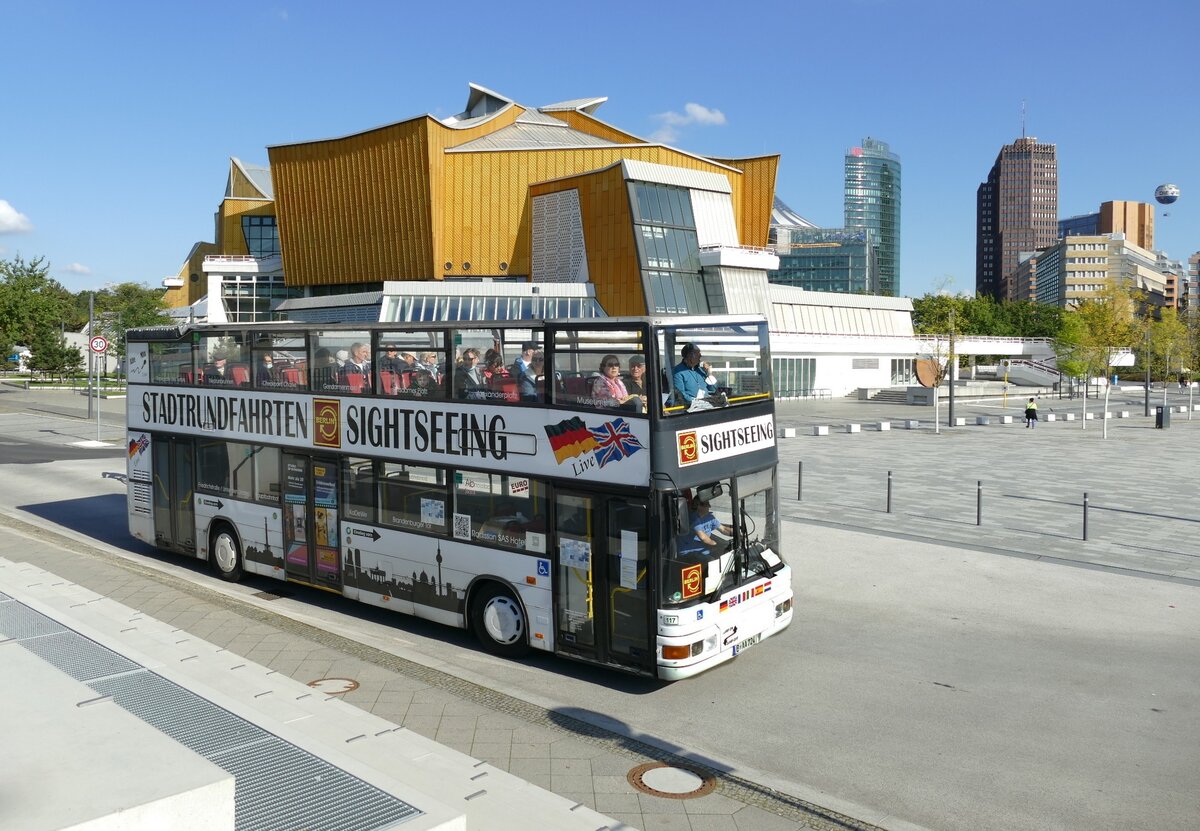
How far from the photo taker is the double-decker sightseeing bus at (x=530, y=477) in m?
9.03

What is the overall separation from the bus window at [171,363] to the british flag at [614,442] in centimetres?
803

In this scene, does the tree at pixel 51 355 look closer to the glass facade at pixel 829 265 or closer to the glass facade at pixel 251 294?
the glass facade at pixel 251 294

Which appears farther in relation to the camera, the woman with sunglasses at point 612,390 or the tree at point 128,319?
the tree at point 128,319

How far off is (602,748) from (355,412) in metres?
5.64

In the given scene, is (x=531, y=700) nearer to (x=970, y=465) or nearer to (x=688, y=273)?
(x=970, y=465)

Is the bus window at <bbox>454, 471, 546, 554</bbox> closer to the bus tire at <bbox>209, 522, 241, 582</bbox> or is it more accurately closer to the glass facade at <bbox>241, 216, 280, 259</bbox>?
the bus tire at <bbox>209, 522, 241, 582</bbox>

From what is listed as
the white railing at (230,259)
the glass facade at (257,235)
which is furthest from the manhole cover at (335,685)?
the glass facade at (257,235)

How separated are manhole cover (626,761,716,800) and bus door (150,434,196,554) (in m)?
9.69

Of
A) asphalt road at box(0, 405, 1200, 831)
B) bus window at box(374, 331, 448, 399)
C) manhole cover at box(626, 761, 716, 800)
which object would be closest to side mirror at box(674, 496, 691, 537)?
asphalt road at box(0, 405, 1200, 831)

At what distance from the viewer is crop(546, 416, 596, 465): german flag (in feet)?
31.0

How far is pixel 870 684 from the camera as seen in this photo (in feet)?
31.8

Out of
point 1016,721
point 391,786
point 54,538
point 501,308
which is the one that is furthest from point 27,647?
point 501,308

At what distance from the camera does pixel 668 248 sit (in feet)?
184

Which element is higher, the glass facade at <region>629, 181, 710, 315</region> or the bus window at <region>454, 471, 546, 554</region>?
the glass facade at <region>629, 181, 710, 315</region>
